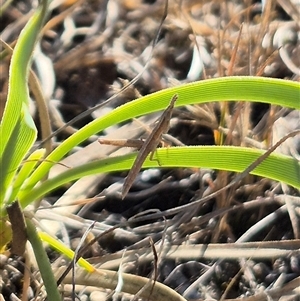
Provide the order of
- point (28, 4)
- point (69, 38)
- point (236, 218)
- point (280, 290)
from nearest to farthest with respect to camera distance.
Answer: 1. point (280, 290)
2. point (236, 218)
3. point (69, 38)
4. point (28, 4)

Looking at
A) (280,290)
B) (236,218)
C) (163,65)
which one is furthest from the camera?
(163,65)

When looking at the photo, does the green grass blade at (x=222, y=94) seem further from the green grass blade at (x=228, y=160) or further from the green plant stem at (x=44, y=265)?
the green plant stem at (x=44, y=265)

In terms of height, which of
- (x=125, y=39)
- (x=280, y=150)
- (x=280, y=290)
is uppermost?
(x=125, y=39)

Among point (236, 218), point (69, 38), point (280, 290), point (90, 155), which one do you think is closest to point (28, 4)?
point (69, 38)

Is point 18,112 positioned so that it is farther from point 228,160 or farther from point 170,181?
point 170,181

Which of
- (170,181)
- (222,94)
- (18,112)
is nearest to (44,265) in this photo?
(18,112)

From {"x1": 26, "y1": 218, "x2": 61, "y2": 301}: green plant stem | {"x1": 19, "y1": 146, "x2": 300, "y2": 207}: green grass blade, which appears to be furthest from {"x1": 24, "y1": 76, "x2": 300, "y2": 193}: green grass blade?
{"x1": 26, "y1": 218, "x2": 61, "y2": 301}: green plant stem

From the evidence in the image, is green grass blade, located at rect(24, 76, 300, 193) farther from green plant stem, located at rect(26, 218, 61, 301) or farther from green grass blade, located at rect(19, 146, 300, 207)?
green plant stem, located at rect(26, 218, 61, 301)

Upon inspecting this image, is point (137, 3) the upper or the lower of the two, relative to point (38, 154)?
upper

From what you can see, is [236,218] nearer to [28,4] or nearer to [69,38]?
[69,38]
